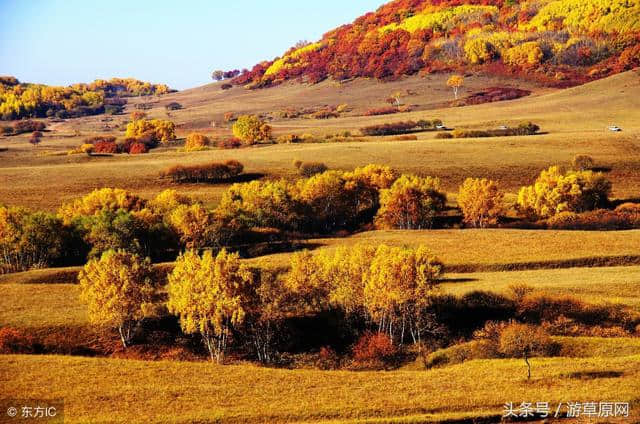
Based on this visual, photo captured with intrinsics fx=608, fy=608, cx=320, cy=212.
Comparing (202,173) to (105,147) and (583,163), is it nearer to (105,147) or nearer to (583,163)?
(105,147)

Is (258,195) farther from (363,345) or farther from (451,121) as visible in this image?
(451,121)

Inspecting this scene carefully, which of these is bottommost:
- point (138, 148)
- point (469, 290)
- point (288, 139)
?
point (469, 290)

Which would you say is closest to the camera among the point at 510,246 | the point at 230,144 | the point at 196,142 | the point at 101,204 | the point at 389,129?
the point at 510,246

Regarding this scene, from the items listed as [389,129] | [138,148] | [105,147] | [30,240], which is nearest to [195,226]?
[30,240]

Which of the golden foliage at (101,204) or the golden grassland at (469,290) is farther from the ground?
the golden foliage at (101,204)

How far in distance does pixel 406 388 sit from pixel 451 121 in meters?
156

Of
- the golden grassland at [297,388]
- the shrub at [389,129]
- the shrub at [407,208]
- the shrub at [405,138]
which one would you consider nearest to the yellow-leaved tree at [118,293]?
the golden grassland at [297,388]

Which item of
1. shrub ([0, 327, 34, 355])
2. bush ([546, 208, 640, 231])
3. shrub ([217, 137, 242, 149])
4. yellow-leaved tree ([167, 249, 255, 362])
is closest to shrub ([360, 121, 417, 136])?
shrub ([217, 137, 242, 149])

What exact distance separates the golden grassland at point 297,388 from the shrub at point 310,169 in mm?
75143

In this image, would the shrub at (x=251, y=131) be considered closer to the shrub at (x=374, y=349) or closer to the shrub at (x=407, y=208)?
the shrub at (x=407, y=208)

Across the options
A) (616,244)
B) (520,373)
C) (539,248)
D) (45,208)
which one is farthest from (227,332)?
(45,208)

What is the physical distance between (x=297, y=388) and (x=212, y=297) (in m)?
14.4

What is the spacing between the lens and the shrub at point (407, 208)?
95.4 meters

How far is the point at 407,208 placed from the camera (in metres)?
95.2
